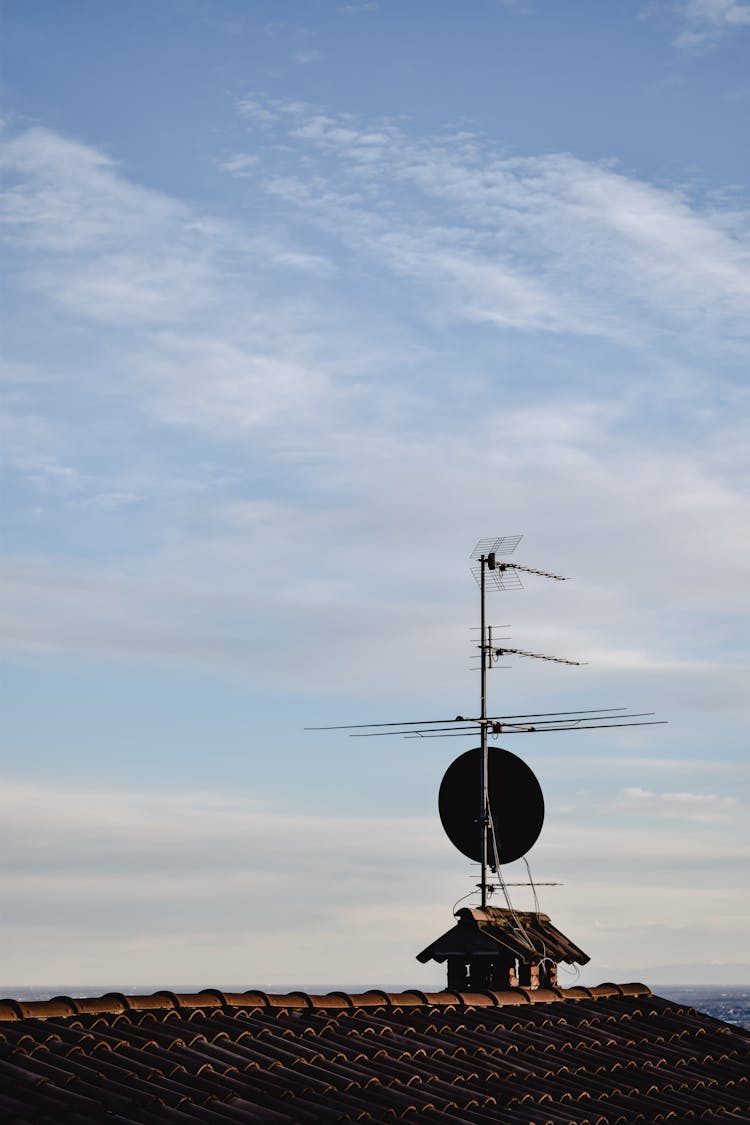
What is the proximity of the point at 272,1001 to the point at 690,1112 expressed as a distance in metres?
3.93

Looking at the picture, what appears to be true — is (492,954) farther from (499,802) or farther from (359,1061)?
(359,1061)

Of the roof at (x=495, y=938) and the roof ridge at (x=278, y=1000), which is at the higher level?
the roof at (x=495, y=938)

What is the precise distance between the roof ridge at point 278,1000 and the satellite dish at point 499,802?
2452mm

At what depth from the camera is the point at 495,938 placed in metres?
18.8

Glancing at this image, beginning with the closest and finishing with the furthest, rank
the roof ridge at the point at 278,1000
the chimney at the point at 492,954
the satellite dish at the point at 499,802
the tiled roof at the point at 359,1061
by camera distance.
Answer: the tiled roof at the point at 359,1061
the roof ridge at the point at 278,1000
the chimney at the point at 492,954
the satellite dish at the point at 499,802

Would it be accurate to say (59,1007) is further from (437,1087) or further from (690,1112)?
(690,1112)

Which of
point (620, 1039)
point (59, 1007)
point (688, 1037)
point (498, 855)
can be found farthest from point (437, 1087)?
point (498, 855)

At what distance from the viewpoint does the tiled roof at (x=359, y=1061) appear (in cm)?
1032

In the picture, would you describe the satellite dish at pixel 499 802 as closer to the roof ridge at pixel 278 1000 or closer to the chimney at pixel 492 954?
the chimney at pixel 492 954

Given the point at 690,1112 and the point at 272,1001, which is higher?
the point at 272,1001

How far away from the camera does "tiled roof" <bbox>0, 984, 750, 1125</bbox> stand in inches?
406

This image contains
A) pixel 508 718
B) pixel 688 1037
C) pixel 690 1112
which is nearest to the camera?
pixel 690 1112

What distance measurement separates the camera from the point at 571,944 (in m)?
20.0

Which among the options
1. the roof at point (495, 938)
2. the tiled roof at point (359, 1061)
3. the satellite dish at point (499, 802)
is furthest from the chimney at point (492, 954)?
the tiled roof at point (359, 1061)
